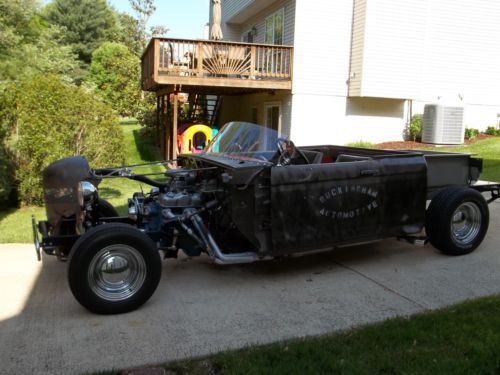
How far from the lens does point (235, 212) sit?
4.55m

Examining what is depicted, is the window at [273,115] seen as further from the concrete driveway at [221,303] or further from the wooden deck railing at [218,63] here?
the concrete driveway at [221,303]

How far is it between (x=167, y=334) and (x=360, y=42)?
534 inches

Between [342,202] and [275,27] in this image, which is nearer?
[342,202]

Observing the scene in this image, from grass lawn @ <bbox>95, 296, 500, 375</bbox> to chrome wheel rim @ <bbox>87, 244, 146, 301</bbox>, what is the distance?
3.38ft

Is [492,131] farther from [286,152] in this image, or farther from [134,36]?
[134,36]

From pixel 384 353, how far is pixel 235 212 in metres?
1.83

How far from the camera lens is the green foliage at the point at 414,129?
16.6 meters

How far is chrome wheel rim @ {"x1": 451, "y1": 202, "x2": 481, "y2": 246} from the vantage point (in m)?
5.70

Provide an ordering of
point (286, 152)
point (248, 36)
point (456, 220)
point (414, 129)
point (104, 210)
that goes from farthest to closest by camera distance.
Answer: point (248, 36), point (414, 129), point (456, 220), point (104, 210), point (286, 152)

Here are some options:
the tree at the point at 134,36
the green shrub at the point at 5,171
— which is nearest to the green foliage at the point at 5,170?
the green shrub at the point at 5,171

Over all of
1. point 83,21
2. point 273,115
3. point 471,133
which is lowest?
point 471,133

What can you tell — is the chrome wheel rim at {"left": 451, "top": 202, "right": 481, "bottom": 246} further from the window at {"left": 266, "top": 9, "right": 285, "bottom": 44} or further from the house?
the window at {"left": 266, "top": 9, "right": 285, "bottom": 44}

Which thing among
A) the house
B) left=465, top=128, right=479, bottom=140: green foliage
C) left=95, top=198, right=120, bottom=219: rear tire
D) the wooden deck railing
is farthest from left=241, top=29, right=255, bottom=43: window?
left=95, top=198, right=120, bottom=219: rear tire

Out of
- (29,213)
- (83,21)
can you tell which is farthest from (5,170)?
(83,21)
